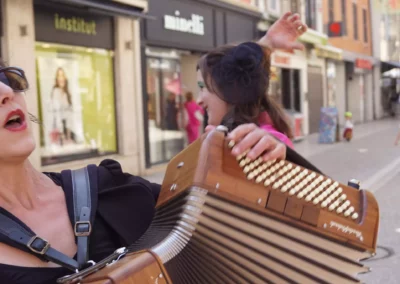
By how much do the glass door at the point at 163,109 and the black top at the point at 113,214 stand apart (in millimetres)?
8812

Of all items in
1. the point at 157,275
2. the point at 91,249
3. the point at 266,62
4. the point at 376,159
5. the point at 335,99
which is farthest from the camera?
the point at 335,99

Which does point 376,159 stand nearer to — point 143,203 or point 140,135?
point 140,135

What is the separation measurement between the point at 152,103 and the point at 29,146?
9.46 m

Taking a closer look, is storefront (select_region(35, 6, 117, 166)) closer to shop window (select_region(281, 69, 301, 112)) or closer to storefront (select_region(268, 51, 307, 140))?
storefront (select_region(268, 51, 307, 140))

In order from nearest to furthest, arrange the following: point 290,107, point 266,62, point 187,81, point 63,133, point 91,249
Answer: point 91,249 < point 266,62 < point 63,133 < point 187,81 < point 290,107

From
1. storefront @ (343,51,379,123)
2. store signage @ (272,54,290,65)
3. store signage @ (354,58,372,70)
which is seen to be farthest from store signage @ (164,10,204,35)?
store signage @ (354,58,372,70)

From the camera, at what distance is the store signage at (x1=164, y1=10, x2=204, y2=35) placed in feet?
36.9

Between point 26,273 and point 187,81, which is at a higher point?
point 187,81

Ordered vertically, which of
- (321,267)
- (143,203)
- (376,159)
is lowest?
(376,159)

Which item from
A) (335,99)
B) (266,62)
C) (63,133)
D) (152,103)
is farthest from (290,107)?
(266,62)

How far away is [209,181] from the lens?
145cm

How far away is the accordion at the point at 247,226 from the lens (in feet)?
4.77

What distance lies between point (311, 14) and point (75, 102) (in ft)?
44.4

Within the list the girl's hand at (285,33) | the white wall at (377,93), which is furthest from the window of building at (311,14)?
the girl's hand at (285,33)
